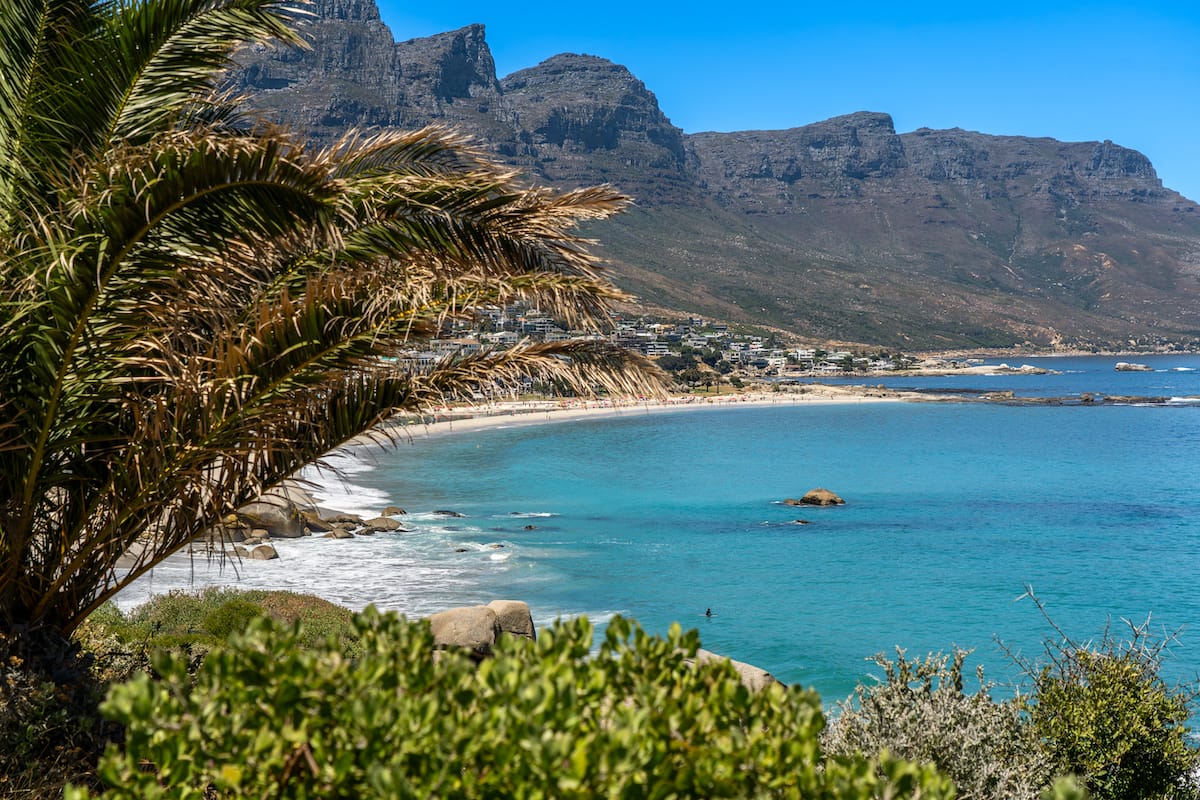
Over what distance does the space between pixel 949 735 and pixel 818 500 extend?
36.9 metres

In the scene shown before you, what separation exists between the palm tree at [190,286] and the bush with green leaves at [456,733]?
277 centimetres

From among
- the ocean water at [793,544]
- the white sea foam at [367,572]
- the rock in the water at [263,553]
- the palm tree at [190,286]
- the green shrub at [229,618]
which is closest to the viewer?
the palm tree at [190,286]

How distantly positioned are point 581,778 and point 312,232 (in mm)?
4115

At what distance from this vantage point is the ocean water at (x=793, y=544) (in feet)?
74.3

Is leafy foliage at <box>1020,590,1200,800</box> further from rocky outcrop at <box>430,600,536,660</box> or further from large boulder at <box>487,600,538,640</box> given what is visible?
large boulder at <box>487,600,538,640</box>

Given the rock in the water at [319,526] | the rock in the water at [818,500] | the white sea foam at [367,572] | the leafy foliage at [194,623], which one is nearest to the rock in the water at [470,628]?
the leafy foliage at [194,623]

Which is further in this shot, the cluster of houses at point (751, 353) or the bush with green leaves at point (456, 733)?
the cluster of houses at point (751, 353)

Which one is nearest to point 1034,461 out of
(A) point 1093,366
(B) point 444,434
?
(B) point 444,434

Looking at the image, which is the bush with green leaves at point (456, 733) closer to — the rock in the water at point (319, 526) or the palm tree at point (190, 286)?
the palm tree at point (190, 286)

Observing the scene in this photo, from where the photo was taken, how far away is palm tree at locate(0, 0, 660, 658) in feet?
15.6

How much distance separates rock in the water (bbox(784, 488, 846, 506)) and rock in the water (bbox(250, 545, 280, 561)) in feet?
77.1

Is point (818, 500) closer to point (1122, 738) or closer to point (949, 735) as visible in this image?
point (1122, 738)

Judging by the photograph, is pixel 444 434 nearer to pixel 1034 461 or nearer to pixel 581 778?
pixel 1034 461

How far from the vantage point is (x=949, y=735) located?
19.1 feet
